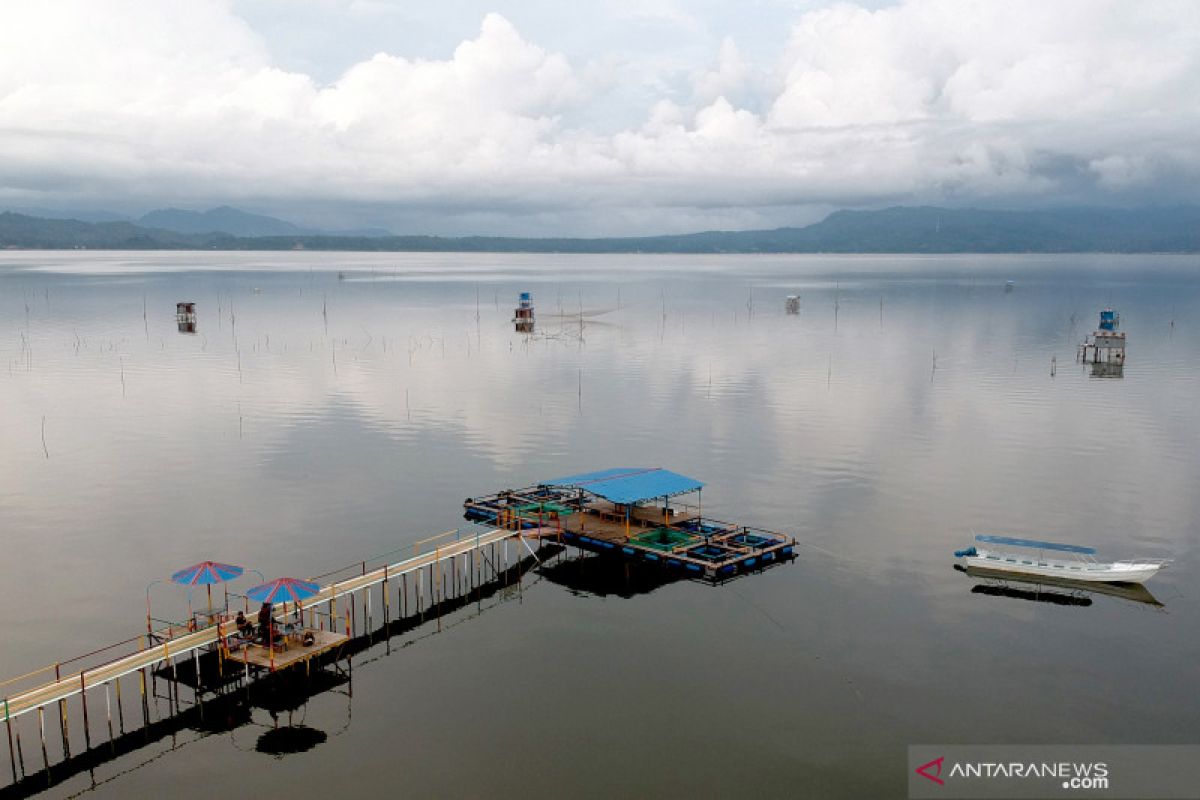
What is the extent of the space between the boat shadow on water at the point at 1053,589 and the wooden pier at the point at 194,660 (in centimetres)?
2572

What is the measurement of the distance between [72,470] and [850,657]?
56.3 metres

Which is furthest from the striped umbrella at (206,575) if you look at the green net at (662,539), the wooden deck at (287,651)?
the green net at (662,539)

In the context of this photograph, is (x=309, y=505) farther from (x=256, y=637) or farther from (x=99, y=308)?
(x=99, y=308)

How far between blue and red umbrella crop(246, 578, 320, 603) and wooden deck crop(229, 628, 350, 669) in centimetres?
181

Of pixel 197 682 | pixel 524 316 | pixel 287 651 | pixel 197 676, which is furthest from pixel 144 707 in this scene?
pixel 524 316

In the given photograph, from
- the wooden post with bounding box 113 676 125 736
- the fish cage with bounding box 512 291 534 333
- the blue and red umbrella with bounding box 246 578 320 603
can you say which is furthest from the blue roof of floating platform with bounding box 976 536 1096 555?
the fish cage with bounding box 512 291 534 333

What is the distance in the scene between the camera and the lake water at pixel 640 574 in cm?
3212

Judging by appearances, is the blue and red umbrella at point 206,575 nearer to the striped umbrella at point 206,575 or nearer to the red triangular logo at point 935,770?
the striped umbrella at point 206,575

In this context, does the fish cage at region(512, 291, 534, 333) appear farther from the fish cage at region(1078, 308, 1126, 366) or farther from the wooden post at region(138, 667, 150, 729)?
the wooden post at region(138, 667, 150, 729)

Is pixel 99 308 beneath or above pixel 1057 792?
above

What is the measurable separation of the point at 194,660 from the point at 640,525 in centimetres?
2546

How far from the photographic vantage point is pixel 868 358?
4926 inches

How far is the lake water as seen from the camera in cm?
3212

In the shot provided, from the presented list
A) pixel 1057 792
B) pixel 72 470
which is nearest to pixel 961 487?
pixel 1057 792
